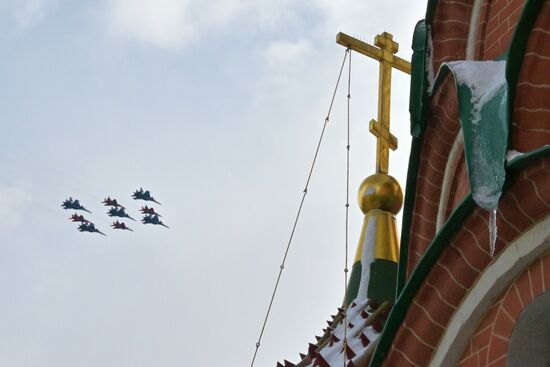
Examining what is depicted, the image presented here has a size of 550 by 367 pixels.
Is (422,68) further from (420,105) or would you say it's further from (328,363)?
(328,363)

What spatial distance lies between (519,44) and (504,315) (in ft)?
4.60

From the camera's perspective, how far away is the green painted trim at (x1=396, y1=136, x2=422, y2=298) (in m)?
6.79

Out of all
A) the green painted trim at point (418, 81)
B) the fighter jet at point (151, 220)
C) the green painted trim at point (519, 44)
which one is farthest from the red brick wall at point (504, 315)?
the fighter jet at point (151, 220)

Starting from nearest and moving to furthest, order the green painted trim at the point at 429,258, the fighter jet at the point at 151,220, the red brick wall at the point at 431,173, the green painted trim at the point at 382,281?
the green painted trim at the point at 429,258 < the red brick wall at the point at 431,173 < the green painted trim at the point at 382,281 < the fighter jet at the point at 151,220

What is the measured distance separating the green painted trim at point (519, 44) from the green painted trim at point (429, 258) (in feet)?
1.52

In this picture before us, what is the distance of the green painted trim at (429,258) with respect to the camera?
5.25 meters

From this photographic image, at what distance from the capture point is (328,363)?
8.74 m

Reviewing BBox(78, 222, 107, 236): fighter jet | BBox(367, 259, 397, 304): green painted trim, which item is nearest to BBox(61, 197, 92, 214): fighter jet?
BBox(78, 222, 107, 236): fighter jet

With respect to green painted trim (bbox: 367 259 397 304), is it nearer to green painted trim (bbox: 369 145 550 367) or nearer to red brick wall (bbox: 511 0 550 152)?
green painted trim (bbox: 369 145 550 367)

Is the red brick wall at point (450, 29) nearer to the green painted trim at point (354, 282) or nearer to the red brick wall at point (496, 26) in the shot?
the red brick wall at point (496, 26)

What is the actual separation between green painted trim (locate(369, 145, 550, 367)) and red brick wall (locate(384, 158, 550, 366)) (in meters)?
0.03

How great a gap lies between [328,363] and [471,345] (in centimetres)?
317

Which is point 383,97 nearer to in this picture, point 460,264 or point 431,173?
point 431,173

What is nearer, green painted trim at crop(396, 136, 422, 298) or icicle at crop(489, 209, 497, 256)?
icicle at crop(489, 209, 497, 256)
